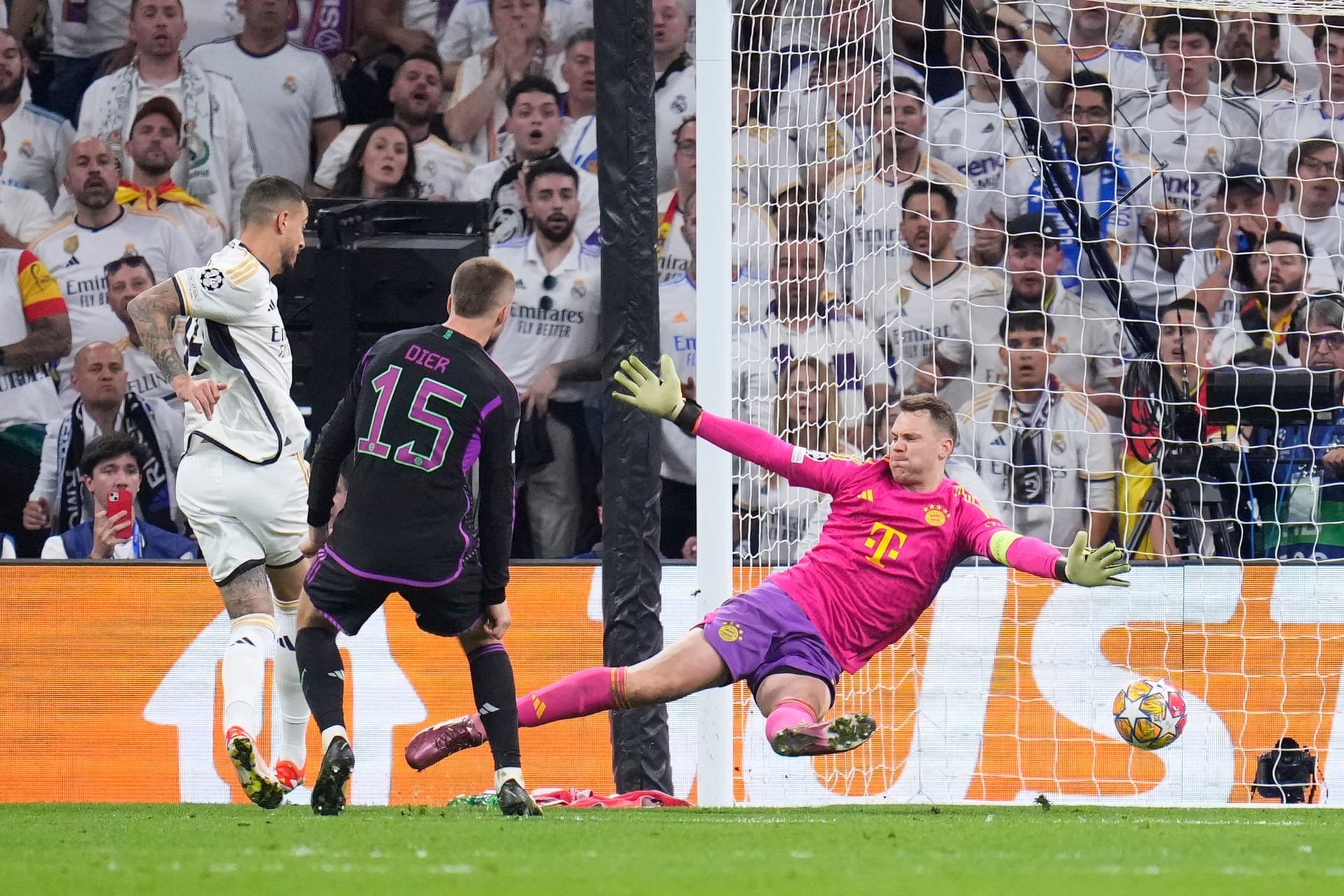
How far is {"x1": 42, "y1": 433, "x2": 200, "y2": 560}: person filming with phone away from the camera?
867 cm

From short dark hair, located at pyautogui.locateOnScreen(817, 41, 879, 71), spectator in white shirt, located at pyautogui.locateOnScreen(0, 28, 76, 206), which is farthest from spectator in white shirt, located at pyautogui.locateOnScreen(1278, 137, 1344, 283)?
spectator in white shirt, located at pyautogui.locateOnScreen(0, 28, 76, 206)

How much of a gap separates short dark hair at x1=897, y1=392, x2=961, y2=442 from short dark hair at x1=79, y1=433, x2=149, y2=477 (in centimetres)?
483

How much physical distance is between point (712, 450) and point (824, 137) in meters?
2.25

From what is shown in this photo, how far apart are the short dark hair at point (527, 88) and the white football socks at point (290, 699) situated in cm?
467

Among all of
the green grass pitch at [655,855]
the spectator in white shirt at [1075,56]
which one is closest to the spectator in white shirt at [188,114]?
the spectator in white shirt at [1075,56]

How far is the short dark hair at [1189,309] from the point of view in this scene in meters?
9.52

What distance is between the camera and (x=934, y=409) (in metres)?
5.85

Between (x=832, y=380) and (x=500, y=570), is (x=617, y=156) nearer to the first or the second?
(x=832, y=380)

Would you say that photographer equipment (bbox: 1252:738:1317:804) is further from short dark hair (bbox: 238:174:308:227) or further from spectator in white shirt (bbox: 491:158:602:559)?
short dark hair (bbox: 238:174:308:227)

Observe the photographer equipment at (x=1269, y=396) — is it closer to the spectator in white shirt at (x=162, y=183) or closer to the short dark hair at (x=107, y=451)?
the spectator in white shirt at (x=162, y=183)

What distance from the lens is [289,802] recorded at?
660cm

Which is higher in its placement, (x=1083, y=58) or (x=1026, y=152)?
(x=1083, y=58)

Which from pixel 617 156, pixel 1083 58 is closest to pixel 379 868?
pixel 617 156

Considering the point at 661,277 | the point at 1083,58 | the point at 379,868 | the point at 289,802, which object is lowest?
the point at 289,802
